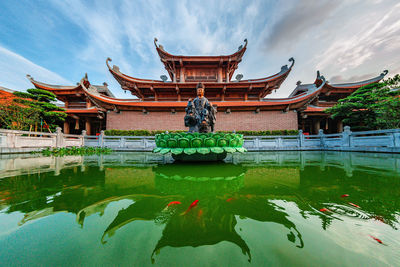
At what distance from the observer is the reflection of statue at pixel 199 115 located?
3.83 m

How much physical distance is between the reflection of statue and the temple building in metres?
7.05

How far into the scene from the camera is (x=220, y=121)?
11.6 m

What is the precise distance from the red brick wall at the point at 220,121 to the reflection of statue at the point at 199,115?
24.7 ft

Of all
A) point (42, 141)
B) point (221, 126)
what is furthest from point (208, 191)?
point (221, 126)

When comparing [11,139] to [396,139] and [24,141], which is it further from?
[396,139]

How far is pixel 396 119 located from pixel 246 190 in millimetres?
10796

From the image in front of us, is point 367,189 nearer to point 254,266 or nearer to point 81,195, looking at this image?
point 254,266

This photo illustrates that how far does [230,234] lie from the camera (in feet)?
2.61

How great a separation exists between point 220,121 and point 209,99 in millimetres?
2232

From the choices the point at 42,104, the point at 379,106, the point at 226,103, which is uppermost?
the point at 226,103

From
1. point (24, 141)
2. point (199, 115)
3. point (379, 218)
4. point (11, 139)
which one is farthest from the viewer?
point (24, 141)

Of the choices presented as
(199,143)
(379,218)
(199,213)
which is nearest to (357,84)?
(199,143)

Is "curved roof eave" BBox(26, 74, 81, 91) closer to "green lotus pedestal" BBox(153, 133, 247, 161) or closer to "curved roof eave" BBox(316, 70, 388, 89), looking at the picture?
"green lotus pedestal" BBox(153, 133, 247, 161)

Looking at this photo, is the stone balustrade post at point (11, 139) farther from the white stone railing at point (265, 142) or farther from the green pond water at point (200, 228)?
the green pond water at point (200, 228)
